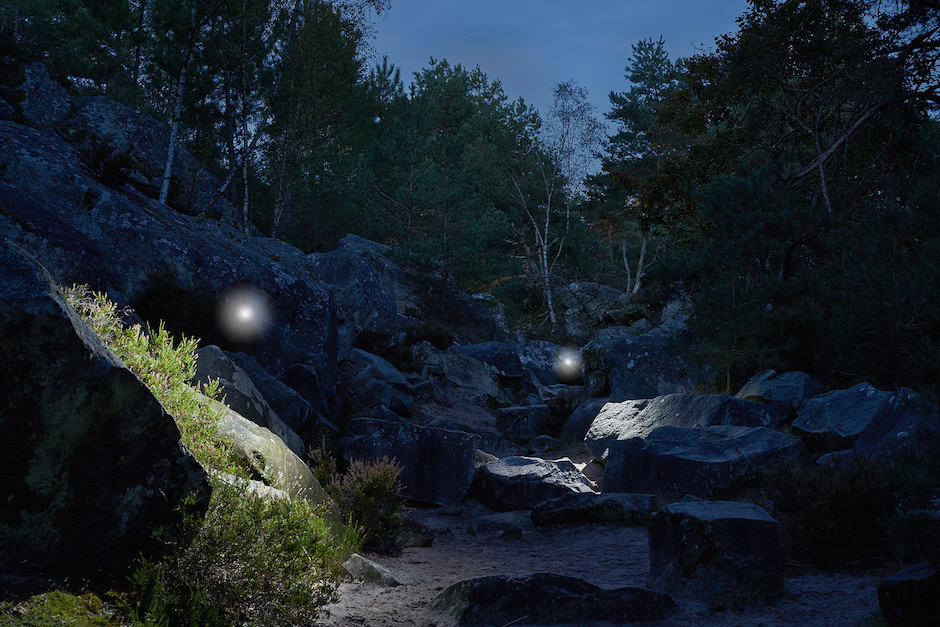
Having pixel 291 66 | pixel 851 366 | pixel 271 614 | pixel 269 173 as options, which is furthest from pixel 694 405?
pixel 269 173

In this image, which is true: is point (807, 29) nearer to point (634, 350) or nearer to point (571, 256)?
point (634, 350)

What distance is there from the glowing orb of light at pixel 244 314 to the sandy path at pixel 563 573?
4.30 meters

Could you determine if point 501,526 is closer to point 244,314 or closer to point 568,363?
point 244,314

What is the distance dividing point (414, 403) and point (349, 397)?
2912mm

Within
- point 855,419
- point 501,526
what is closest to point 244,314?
point 501,526

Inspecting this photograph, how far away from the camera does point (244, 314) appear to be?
1015cm

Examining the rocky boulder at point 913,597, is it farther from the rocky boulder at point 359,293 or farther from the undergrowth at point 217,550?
the rocky boulder at point 359,293

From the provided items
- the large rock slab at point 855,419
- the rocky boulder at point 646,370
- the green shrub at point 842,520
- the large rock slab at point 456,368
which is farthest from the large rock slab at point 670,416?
the large rock slab at point 456,368

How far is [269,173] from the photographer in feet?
A: 89.0

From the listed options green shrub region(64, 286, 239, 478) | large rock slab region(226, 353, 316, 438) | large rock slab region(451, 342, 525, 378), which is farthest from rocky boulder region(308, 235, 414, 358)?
green shrub region(64, 286, 239, 478)

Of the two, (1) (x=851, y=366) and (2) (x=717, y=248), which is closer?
(1) (x=851, y=366)

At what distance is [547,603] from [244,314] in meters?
7.30

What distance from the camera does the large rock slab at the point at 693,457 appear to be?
7520 millimetres

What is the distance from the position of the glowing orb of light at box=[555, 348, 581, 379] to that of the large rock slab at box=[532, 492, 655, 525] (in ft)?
43.4
